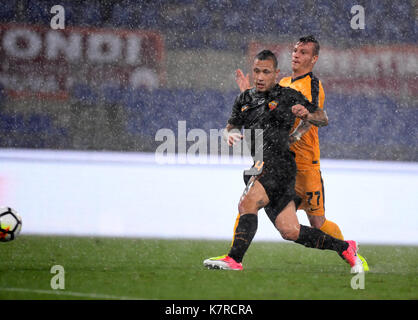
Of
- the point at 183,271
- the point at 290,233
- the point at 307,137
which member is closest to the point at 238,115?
the point at 307,137

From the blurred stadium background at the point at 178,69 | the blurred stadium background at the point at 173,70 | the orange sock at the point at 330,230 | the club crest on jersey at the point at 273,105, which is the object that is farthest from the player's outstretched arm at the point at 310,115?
the blurred stadium background at the point at 173,70

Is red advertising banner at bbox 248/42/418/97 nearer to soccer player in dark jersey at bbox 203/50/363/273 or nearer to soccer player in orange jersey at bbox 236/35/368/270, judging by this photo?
soccer player in orange jersey at bbox 236/35/368/270

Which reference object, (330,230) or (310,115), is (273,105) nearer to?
(310,115)

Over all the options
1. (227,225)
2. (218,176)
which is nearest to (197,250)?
(227,225)

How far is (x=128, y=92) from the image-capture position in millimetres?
12484

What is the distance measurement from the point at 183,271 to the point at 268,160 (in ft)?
3.14

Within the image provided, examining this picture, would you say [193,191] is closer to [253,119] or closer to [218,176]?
[218,176]

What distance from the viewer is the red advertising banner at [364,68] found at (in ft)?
41.3

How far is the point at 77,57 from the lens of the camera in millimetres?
12484

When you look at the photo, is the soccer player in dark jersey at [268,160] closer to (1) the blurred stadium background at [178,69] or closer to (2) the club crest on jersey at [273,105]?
(2) the club crest on jersey at [273,105]

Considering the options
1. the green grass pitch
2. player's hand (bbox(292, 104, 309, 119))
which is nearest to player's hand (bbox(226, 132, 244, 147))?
player's hand (bbox(292, 104, 309, 119))

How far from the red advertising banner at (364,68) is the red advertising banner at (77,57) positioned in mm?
1944

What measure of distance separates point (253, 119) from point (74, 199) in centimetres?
334
